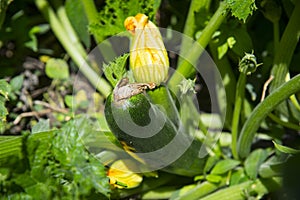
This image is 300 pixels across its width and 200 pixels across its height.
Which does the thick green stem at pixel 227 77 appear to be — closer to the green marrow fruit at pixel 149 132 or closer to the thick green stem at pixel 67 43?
the green marrow fruit at pixel 149 132

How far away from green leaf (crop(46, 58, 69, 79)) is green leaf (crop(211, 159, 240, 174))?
79 centimetres

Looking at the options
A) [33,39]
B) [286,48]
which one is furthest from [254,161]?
[33,39]

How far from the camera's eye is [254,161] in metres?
1.77

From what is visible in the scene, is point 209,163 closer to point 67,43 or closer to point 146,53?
point 146,53

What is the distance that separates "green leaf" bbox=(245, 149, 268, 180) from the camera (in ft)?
5.72

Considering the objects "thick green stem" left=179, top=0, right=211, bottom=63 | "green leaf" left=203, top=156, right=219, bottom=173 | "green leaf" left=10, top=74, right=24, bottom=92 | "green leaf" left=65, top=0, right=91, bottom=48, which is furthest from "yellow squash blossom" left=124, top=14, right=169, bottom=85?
"green leaf" left=10, top=74, right=24, bottom=92

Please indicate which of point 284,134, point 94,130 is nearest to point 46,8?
point 94,130

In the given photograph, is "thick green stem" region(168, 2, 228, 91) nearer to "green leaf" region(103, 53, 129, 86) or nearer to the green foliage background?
the green foliage background

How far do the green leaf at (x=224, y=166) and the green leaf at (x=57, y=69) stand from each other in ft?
2.59

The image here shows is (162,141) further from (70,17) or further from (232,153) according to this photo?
(70,17)

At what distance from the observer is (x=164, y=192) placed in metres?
1.85

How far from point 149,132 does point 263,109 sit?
0.33 metres

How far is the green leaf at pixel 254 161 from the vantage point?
1742 mm

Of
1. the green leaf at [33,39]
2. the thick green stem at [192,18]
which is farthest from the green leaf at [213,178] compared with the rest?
the green leaf at [33,39]
